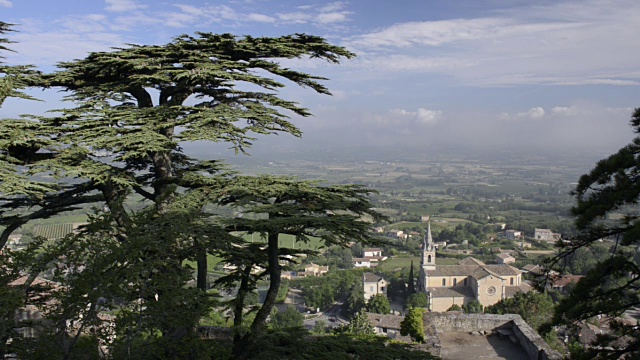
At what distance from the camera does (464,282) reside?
50.7 metres

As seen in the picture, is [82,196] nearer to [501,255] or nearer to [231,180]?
[231,180]

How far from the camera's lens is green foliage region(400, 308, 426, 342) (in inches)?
465

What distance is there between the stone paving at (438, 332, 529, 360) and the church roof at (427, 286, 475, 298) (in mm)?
36819

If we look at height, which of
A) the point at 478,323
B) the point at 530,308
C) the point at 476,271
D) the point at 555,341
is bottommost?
the point at 476,271

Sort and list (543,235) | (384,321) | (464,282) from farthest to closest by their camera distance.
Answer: (543,235) → (464,282) → (384,321)

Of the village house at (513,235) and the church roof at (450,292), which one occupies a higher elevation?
the village house at (513,235)

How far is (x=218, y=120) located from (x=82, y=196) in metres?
2.43

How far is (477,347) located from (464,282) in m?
42.0

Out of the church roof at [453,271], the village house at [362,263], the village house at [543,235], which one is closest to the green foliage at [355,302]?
the church roof at [453,271]

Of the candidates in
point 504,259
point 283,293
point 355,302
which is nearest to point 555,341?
point 355,302

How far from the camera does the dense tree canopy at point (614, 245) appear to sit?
589 centimetres

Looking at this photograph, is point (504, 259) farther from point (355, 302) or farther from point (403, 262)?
point (355, 302)

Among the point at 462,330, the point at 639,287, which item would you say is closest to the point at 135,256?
the point at 639,287

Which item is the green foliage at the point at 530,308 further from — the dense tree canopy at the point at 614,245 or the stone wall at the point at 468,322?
the dense tree canopy at the point at 614,245
